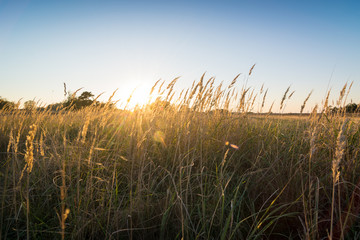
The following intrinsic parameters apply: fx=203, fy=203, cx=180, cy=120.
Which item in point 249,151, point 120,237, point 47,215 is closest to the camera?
point 120,237

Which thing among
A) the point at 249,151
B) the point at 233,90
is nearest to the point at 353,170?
the point at 249,151

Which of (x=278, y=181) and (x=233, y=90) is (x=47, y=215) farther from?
(x=233, y=90)

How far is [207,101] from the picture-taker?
2.48 m

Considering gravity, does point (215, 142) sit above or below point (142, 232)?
above

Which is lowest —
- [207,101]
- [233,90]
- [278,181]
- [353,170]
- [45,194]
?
[45,194]

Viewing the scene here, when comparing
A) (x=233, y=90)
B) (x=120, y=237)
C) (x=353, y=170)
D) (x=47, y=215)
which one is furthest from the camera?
(x=233, y=90)

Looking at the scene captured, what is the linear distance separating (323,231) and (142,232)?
1135mm

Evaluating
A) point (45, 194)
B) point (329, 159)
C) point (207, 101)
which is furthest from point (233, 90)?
point (45, 194)

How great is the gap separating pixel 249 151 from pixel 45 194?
1.92 meters

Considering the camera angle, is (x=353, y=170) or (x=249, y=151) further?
(x=249, y=151)

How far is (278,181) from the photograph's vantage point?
5.27 feet

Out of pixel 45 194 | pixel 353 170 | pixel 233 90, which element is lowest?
pixel 45 194

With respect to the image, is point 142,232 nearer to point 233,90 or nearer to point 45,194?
point 45,194

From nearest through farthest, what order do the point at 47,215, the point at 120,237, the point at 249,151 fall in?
the point at 120,237 → the point at 47,215 → the point at 249,151
